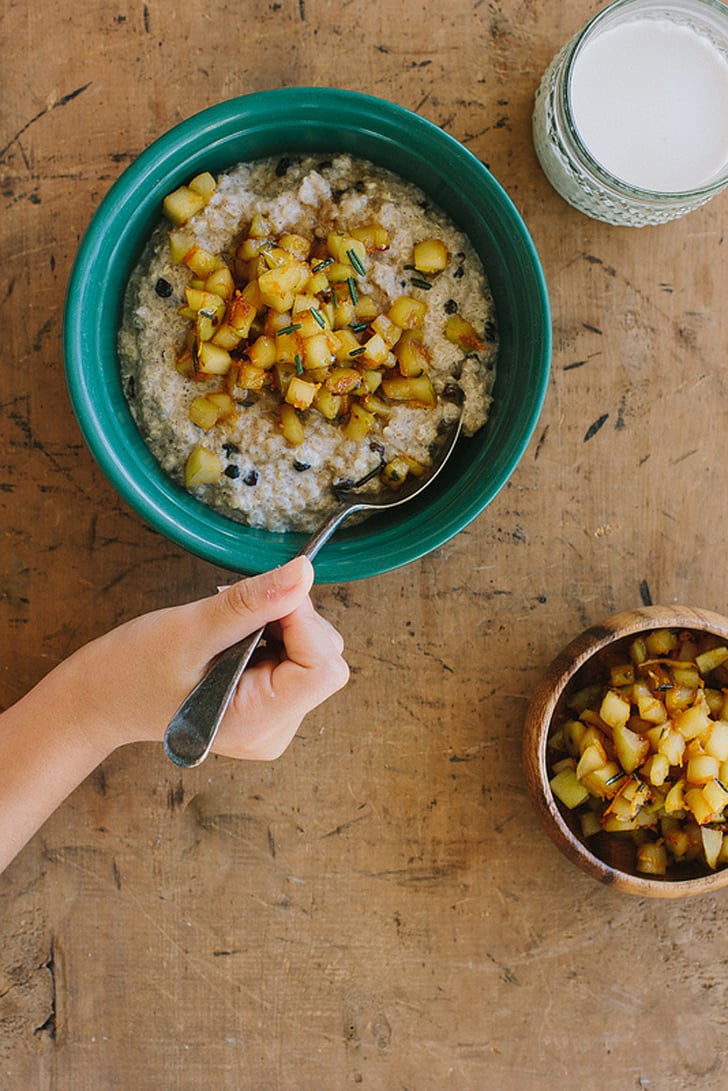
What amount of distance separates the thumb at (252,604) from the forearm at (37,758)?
349 millimetres

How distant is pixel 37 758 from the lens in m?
1.50

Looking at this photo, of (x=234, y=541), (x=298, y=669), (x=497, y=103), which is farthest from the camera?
(x=497, y=103)

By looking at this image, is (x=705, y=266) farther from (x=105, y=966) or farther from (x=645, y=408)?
(x=105, y=966)

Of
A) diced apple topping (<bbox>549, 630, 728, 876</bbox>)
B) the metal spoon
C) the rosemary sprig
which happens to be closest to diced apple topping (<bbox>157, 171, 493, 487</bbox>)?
the rosemary sprig

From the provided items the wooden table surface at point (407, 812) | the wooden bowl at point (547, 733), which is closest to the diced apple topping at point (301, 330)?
the wooden table surface at point (407, 812)

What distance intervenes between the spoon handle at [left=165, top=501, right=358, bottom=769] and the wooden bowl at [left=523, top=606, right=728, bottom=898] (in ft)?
1.72

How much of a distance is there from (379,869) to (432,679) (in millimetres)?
355

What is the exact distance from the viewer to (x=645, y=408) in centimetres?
163

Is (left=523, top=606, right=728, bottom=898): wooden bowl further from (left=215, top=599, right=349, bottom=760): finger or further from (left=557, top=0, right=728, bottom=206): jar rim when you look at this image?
(left=557, top=0, right=728, bottom=206): jar rim

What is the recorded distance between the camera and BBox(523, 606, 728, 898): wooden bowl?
1.48 m

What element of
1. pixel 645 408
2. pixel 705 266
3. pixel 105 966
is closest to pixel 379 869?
pixel 105 966

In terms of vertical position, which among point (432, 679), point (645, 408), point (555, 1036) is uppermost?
point (645, 408)

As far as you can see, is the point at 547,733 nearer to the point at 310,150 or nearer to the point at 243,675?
the point at 243,675

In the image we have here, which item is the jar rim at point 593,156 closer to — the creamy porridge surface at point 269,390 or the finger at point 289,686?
the creamy porridge surface at point 269,390
